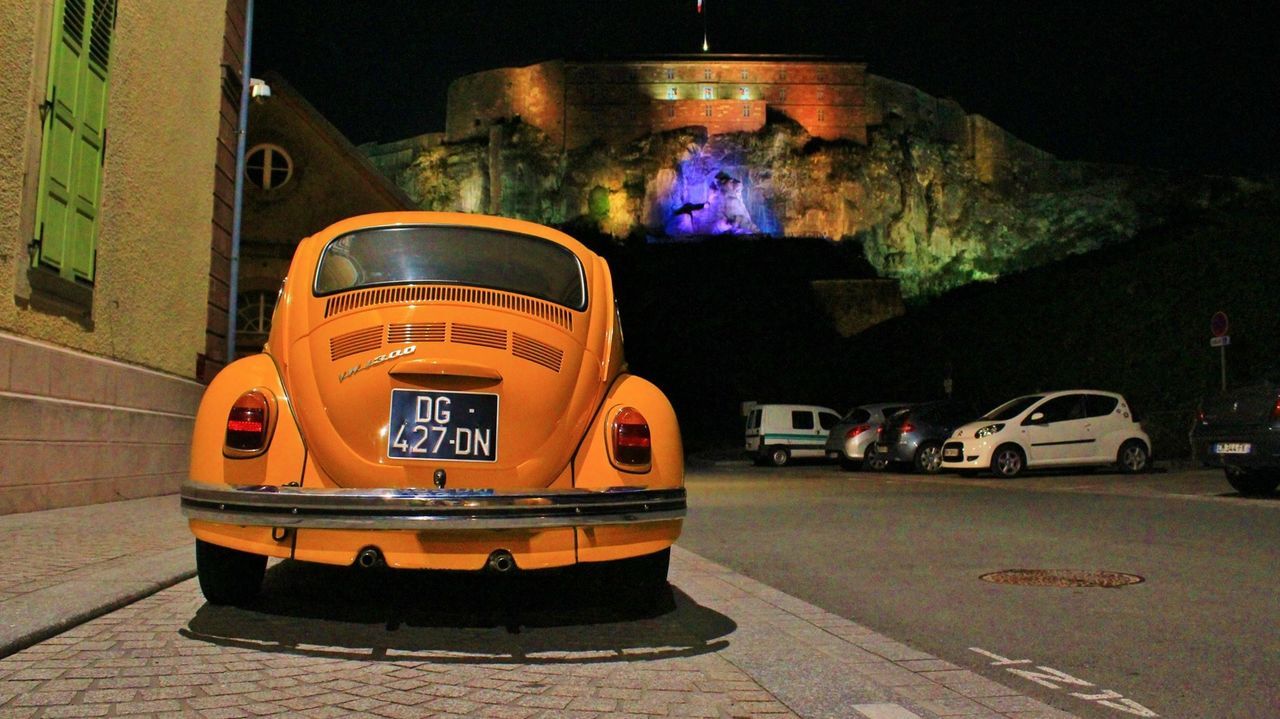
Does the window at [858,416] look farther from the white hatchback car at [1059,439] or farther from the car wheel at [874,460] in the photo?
the white hatchback car at [1059,439]

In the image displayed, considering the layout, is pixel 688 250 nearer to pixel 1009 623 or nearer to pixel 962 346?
pixel 962 346

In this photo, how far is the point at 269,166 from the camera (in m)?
21.5

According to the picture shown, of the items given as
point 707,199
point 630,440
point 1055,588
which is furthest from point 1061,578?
point 707,199

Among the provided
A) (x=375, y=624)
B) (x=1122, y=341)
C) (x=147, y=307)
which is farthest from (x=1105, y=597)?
(x=1122, y=341)

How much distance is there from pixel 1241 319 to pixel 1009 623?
21.5 meters

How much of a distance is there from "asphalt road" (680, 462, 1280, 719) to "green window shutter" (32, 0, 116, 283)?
6.16 m

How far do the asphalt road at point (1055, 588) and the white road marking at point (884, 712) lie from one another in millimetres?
573

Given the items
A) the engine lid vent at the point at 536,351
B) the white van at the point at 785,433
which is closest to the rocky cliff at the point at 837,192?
the white van at the point at 785,433

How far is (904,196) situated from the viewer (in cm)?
9362

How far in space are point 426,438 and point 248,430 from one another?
768 mm

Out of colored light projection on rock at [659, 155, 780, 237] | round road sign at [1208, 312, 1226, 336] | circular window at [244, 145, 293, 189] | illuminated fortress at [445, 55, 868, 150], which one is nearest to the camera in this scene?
round road sign at [1208, 312, 1226, 336]

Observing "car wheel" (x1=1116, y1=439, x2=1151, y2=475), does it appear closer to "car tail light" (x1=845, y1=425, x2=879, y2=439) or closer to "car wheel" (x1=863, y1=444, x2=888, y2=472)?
"car wheel" (x1=863, y1=444, x2=888, y2=472)

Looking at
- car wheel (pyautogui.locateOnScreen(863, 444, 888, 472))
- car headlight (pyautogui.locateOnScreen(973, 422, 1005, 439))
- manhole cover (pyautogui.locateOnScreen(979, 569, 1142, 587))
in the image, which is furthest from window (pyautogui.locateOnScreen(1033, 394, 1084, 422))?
manhole cover (pyautogui.locateOnScreen(979, 569, 1142, 587))

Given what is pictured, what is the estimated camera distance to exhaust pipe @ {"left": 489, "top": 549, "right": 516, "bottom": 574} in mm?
3924
